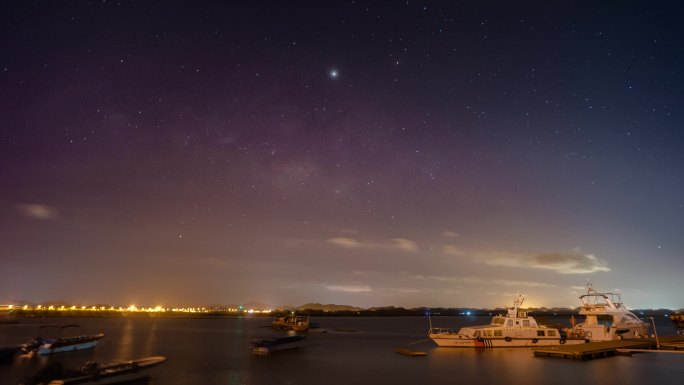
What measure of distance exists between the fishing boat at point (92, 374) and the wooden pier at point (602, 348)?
3846cm

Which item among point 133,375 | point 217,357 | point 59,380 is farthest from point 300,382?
point 217,357

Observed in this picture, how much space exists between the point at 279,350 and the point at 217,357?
963 centimetres

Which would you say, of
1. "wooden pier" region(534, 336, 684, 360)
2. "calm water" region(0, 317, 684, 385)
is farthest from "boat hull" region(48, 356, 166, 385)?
"wooden pier" region(534, 336, 684, 360)

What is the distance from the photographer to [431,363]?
149ft

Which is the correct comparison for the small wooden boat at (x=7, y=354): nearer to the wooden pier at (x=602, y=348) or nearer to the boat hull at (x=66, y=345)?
the boat hull at (x=66, y=345)

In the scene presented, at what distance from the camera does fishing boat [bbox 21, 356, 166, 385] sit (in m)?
28.7

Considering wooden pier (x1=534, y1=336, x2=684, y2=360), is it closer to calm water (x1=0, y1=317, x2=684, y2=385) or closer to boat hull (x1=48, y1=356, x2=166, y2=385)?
calm water (x1=0, y1=317, x2=684, y2=385)

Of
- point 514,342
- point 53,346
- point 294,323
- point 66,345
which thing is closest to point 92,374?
point 53,346

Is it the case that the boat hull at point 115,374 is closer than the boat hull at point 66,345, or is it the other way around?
the boat hull at point 115,374

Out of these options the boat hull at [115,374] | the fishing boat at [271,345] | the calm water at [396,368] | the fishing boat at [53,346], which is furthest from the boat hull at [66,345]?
the boat hull at [115,374]

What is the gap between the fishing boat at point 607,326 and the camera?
54.2 m

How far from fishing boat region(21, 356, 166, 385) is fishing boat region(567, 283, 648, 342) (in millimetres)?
48551

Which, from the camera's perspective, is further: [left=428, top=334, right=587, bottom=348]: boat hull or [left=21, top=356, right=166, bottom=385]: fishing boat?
[left=428, top=334, right=587, bottom=348]: boat hull

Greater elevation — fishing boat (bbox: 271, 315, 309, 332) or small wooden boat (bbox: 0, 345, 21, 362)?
fishing boat (bbox: 271, 315, 309, 332)
